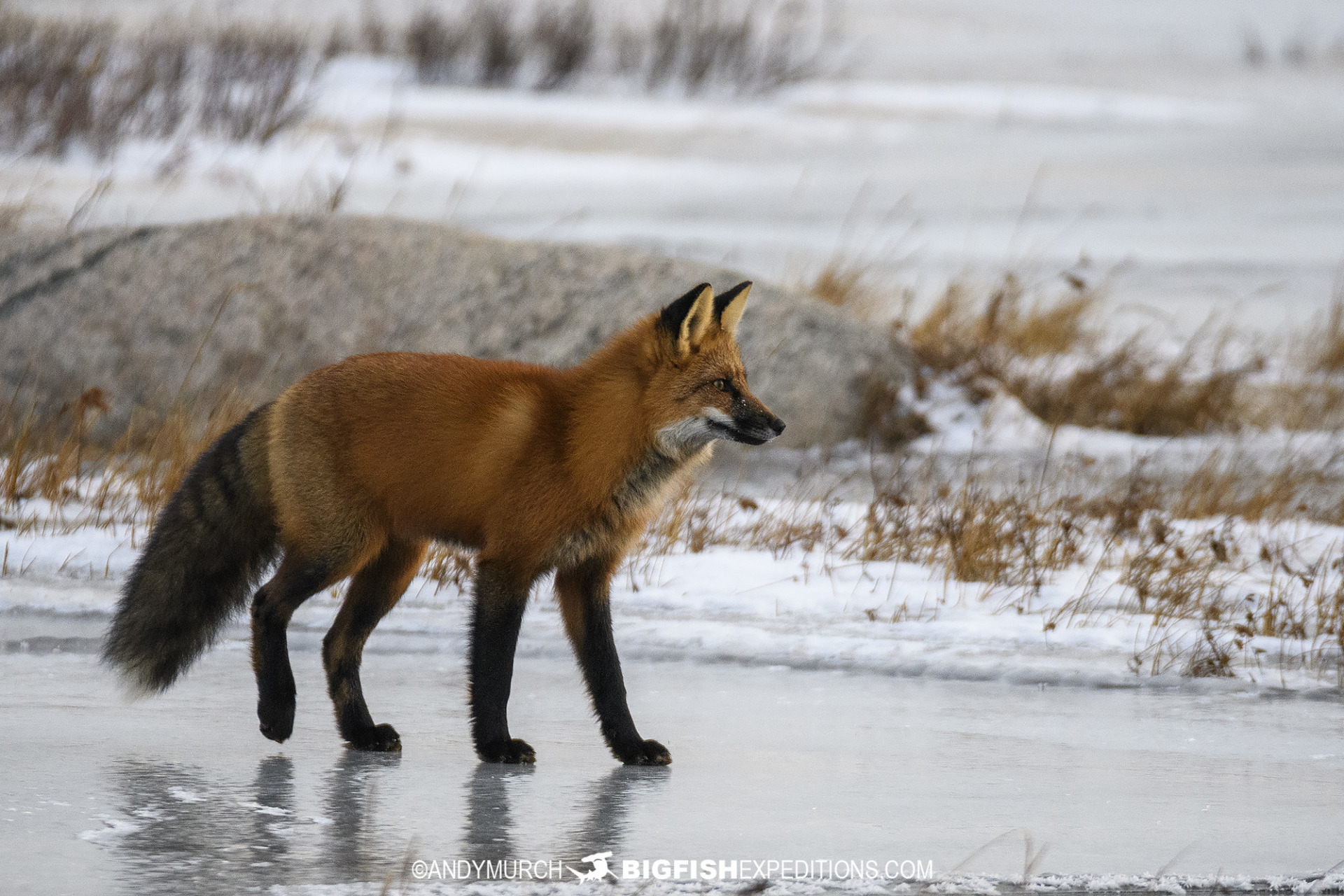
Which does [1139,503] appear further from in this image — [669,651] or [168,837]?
[168,837]

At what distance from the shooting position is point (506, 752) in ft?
12.9

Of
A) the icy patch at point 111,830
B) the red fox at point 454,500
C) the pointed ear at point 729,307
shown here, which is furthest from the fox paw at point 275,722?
the pointed ear at point 729,307

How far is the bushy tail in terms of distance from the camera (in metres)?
4.28

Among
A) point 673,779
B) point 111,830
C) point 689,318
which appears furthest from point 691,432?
point 111,830

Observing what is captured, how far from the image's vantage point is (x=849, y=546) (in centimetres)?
711

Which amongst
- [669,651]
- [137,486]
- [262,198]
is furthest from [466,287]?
[669,651]

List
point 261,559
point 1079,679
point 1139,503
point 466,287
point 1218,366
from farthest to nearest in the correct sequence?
point 1218,366
point 466,287
point 1139,503
point 1079,679
point 261,559

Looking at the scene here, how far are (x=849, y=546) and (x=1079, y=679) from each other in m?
2.11

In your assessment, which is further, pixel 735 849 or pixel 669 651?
pixel 669 651

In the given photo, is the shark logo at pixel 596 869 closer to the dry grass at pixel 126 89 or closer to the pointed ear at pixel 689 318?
the pointed ear at pixel 689 318

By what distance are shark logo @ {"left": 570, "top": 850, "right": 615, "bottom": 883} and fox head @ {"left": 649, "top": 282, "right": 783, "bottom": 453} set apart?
122cm

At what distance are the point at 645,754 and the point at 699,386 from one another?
98cm

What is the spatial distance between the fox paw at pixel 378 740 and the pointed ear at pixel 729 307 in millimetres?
1416

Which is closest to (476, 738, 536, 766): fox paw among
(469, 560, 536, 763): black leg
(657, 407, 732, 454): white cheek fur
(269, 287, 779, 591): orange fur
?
(469, 560, 536, 763): black leg
